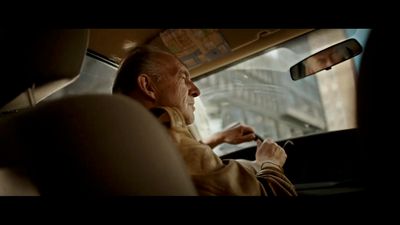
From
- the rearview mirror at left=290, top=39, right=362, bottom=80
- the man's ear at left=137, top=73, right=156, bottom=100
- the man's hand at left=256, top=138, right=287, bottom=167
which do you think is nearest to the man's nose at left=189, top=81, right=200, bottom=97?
the man's ear at left=137, top=73, right=156, bottom=100

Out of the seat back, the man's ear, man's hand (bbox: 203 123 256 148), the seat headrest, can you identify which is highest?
the seat headrest

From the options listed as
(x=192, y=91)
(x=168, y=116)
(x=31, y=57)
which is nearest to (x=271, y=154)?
(x=192, y=91)

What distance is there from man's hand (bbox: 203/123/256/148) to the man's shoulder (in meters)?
0.70

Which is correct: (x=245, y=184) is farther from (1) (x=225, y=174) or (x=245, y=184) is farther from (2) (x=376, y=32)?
(2) (x=376, y=32)

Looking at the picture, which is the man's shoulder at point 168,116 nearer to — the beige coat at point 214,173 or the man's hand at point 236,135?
the beige coat at point 214,173

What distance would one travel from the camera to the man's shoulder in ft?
3.36

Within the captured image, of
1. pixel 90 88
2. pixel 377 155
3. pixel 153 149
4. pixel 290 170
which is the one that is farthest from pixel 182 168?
pixel 290 170

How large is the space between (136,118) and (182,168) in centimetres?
15

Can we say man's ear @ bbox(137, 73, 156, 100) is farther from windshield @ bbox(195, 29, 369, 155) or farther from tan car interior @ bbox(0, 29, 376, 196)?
windshield @ bbox(195, 29, 369, 155)

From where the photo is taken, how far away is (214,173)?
3.07 ft

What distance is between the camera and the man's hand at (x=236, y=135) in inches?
68.4

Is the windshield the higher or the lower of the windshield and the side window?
the lower

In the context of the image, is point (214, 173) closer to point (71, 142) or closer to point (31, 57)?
point (71, 142)

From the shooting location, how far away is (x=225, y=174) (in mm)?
944
